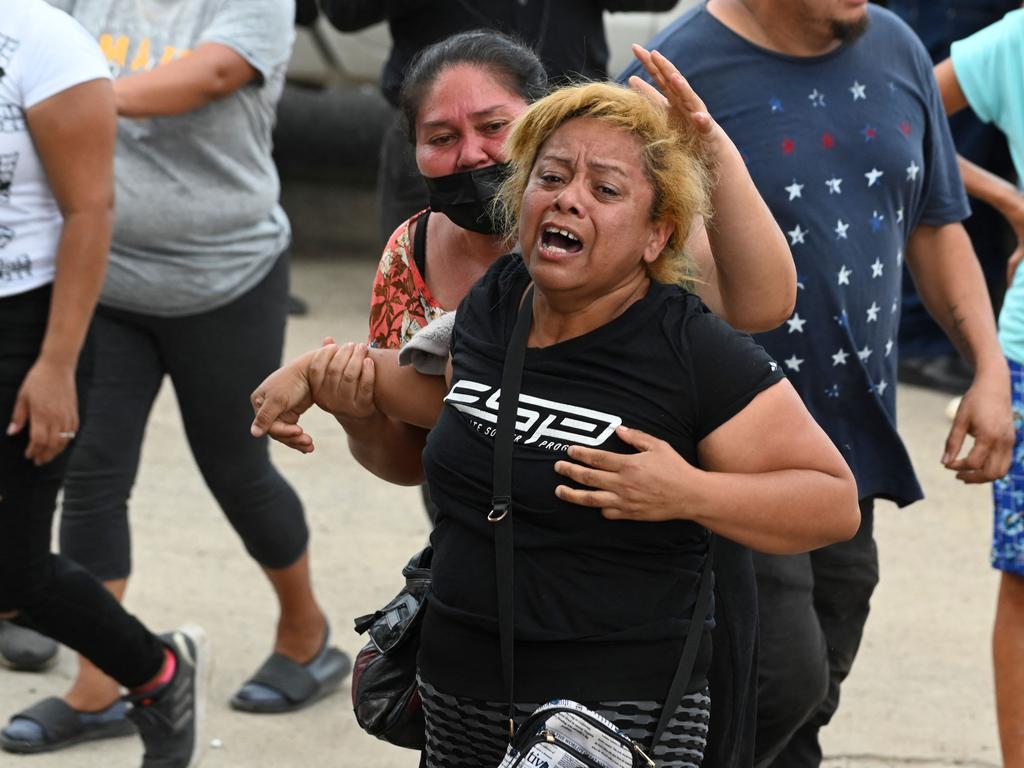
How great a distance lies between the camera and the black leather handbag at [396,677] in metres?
2.53

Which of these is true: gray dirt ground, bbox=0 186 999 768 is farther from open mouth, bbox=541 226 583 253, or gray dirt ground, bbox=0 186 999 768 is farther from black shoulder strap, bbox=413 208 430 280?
open mouth, bbox=541 226 583 253

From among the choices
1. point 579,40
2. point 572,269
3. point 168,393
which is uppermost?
point 572,269

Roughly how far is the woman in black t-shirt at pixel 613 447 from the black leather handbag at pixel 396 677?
172 millimetres

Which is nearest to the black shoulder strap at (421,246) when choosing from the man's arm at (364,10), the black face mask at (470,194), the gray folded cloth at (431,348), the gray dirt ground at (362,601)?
the black face mask at (470,194)

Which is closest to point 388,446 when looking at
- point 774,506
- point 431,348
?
point 431,348

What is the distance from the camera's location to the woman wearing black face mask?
2.48 meters

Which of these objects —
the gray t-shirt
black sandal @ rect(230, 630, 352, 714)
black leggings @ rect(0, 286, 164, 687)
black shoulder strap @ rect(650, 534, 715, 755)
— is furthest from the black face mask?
black sandal @ rect(230, 630, 352, 714)

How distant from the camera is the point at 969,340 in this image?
3.30 m

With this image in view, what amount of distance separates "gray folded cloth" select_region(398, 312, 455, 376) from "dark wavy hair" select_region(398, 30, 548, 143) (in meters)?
0.41

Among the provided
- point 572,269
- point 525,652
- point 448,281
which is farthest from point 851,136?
point 525,652

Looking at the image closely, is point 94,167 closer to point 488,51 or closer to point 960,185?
point 488,51

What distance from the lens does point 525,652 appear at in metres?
2.28

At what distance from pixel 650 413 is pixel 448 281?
655mm

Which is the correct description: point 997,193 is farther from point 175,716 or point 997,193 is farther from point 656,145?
point 175,716
